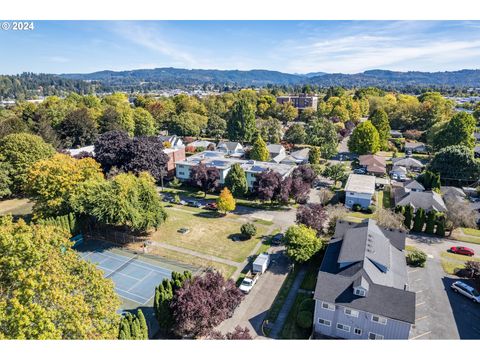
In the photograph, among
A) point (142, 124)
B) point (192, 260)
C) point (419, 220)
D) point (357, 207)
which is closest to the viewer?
point (192, 260)

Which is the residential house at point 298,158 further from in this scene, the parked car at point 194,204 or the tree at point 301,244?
the tree at point 301,244

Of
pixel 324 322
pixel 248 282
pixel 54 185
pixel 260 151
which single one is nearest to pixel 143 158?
pixel 54 185

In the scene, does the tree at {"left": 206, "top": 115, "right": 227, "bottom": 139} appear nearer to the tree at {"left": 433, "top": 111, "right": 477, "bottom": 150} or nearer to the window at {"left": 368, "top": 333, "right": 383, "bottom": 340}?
the tree at {"left": 433, "top": 111, "right": 477, "bottom": 150}

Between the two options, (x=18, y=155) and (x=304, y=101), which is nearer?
(x=18, y=155)

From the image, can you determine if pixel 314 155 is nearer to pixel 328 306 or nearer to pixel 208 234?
pixel 208 234

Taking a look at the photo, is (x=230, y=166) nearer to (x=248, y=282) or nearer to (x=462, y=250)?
(x=248, y=282)

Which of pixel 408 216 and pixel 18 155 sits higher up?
pixel 18 155

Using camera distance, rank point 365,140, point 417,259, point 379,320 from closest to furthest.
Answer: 1. point 379,320
2. point 417,259
3. point 365,140

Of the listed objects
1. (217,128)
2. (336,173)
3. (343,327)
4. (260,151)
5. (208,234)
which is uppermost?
(217,128)
